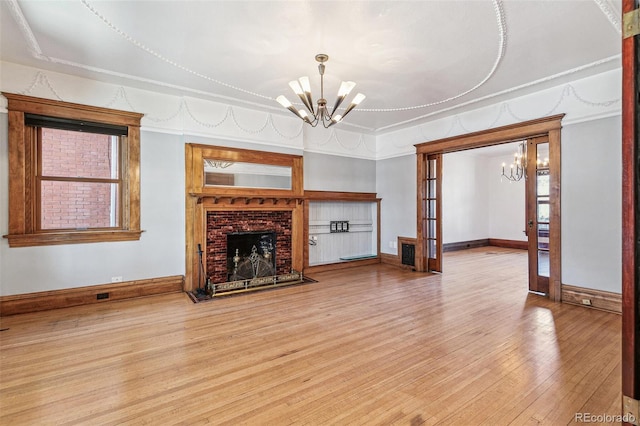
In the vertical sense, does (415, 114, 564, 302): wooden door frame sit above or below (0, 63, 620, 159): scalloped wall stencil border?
below

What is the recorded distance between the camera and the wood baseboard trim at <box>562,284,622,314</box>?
3.78m

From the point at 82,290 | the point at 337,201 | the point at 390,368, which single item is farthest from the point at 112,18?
the point at 337,201

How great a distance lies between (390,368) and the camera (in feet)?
8.16

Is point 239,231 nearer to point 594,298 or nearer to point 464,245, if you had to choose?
point 594,298

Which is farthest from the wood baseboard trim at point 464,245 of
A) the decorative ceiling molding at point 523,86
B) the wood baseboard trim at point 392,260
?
the decorative ceiling molding at point 523,86

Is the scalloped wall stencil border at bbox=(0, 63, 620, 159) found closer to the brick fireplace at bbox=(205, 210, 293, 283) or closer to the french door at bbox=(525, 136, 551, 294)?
the french door at bbox=(525, 136, 551, 294)

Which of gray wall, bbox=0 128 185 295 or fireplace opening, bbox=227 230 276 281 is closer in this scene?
gray wall, bbox=0 128 185 295

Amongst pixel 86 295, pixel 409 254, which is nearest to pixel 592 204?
pixel 409 254

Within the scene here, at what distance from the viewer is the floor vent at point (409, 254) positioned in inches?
247

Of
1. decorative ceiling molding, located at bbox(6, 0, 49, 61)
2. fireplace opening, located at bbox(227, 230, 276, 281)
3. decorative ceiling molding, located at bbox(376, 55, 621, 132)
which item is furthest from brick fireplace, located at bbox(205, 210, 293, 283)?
decorative ceiling molding, located at bbox(376, 55, 621, 132)

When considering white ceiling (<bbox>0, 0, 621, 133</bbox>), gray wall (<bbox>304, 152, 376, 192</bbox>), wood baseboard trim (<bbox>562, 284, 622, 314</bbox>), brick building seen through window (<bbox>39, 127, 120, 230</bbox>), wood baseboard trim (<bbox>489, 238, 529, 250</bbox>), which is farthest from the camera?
wood baseboard trim (<bbox>489, 238, 529, 250</bbox>)

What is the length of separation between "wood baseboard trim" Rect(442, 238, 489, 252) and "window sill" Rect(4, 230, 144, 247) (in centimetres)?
791

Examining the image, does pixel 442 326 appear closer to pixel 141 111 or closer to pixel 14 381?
pixel 14 381

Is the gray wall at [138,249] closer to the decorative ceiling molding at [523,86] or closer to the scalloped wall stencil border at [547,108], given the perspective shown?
the decorative ceiling molding at [523,86]
